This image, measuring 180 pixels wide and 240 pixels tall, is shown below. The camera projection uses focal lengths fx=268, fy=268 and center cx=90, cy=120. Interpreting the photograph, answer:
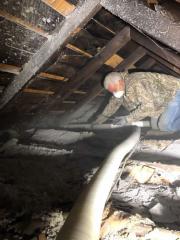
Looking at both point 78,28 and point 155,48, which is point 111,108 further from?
point 78,28

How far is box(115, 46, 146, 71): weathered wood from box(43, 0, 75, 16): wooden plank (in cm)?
125

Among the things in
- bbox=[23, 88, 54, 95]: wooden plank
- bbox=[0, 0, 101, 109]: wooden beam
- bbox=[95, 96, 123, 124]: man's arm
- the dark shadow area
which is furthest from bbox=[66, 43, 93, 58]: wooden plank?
the dark shadow area

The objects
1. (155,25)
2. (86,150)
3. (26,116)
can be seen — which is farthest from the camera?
(26,116)

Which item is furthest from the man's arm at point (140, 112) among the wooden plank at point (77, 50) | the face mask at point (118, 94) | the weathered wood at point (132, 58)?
the wooden plank at point (77, 50)

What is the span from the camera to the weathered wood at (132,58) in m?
3.03

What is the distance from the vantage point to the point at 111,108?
11.2ft

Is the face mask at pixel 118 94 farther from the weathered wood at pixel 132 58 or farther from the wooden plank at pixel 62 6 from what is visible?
the wooden plank at pixel 62 6

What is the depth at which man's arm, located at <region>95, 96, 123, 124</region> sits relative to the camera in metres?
3.35

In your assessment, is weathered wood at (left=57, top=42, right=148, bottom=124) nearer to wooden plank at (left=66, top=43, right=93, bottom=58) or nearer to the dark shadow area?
wooden plank at (left=66, top=43, right=93, bottom=58)

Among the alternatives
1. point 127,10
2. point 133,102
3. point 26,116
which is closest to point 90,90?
point 133,102

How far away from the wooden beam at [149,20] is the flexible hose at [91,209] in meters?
0.92

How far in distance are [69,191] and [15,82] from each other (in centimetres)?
109

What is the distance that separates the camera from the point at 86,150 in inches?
114

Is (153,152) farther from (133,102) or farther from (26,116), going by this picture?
(26,116)
